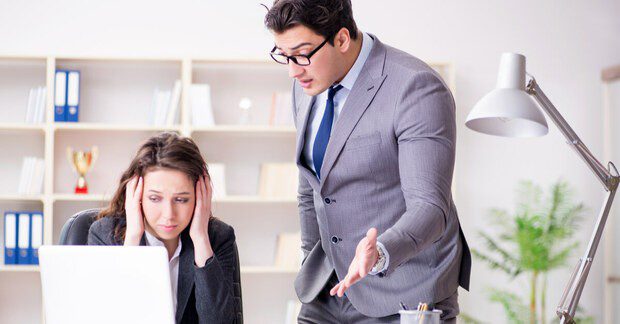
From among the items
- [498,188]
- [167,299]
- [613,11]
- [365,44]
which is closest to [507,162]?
[498,188]

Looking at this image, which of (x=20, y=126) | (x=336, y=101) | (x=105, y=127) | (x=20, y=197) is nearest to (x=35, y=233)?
(x=20, y=197)

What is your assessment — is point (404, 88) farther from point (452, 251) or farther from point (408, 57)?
point (452, 251)

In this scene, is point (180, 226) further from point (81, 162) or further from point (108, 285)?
point (81, 162)

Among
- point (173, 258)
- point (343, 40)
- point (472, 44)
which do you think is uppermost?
point (472, 44)

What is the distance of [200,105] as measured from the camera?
491 cm

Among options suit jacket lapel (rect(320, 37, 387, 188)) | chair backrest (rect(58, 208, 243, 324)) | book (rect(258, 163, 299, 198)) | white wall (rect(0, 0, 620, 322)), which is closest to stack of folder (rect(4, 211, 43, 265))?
white wall (rect(0, 0, 620, 322))

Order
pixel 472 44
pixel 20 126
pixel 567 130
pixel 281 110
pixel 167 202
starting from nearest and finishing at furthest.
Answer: pixel 567 130
pixel 167 202
pixel 20 126
pixel 281 110
pixel 472 44

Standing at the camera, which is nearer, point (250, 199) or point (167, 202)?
point (167, 202)

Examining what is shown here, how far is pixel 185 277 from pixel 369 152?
732 millimetres

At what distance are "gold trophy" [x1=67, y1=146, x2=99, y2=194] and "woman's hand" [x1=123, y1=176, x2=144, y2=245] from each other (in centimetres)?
252

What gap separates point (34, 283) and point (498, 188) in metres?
2.83

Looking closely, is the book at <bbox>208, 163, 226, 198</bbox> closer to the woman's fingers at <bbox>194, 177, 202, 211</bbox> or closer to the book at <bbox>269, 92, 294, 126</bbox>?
the book at <bbox>269, 92, 294, 126</bbox>

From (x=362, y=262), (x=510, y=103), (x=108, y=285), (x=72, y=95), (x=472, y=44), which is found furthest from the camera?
(x=472, y=44)

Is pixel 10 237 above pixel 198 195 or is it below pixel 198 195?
below
